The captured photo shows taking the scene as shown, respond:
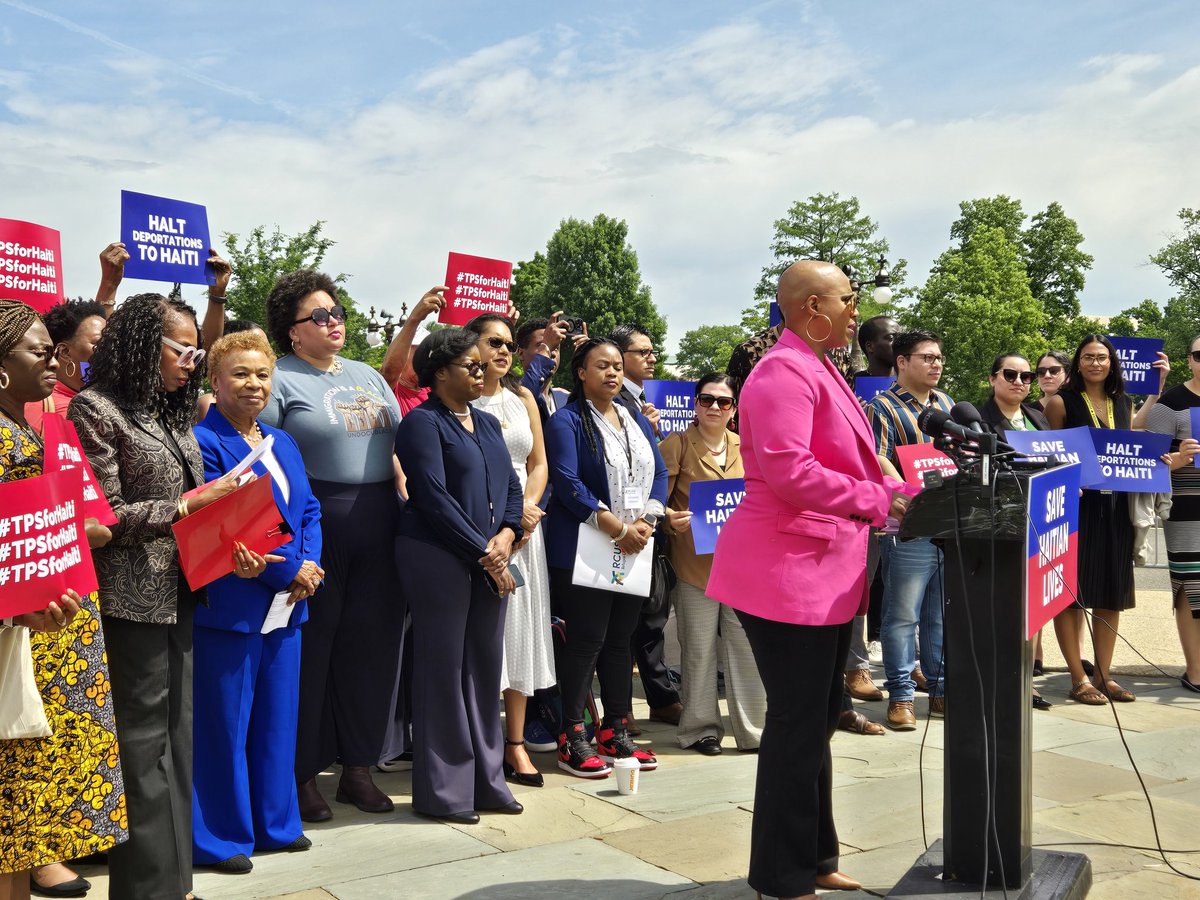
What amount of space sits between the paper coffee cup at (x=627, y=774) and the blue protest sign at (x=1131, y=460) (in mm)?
4218

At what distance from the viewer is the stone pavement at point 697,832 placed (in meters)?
4.52

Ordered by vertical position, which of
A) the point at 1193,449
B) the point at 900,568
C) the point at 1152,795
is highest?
the point at 1193,449

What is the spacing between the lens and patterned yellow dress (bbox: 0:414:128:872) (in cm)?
342

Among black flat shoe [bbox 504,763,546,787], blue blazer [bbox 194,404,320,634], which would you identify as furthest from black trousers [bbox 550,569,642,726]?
blue blazer [bbox 194,404,320,634]

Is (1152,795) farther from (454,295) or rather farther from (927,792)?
(454,295)

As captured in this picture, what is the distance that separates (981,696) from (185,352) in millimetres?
3099

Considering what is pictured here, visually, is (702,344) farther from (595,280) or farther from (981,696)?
(981,696)

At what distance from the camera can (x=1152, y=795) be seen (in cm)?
591

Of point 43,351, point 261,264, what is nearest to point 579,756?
point 43,351

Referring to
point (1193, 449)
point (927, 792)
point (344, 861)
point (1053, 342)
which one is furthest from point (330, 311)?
point (1053, 342)

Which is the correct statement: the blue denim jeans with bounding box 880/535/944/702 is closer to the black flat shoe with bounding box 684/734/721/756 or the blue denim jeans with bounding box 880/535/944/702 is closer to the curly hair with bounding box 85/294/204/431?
the black flat shoe with bounding box 684/734/721/756

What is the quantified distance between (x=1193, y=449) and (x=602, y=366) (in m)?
4.55

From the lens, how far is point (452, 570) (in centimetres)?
550

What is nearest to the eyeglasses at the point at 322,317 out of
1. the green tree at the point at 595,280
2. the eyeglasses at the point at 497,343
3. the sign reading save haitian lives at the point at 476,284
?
the eyeglasses at the point at 497,343
